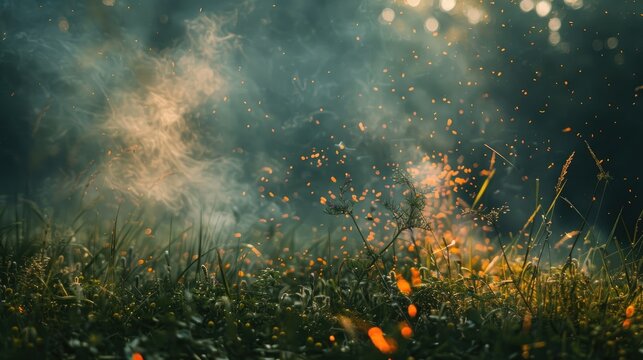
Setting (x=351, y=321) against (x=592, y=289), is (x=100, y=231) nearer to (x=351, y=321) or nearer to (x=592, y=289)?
(x=351, y=321)

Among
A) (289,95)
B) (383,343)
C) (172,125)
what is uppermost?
(289,95)

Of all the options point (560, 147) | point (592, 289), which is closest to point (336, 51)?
point (560, 147)

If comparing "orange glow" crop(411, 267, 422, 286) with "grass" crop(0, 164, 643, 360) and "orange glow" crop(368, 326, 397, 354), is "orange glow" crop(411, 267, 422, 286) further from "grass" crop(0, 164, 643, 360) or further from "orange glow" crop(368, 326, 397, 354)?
"orange glow" crop(368, 326, 397, 354)

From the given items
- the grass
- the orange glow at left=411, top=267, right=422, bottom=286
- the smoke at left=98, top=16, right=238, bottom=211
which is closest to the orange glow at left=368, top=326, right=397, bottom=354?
the grass

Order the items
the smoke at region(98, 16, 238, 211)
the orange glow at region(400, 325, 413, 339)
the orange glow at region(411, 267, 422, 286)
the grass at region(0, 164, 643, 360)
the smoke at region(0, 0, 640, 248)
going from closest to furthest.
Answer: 1. the grass at region(0, 164, 643, 360)
2. the orange glow at region(400, 325, 413, 339)
3. the orange glow at region(411, 267, 422, 286)
4. the smoke at region(98, 16, 238, 211)
5. the smoke at region(0, 0, 640, 248)

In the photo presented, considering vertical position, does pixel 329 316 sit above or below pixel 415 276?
below

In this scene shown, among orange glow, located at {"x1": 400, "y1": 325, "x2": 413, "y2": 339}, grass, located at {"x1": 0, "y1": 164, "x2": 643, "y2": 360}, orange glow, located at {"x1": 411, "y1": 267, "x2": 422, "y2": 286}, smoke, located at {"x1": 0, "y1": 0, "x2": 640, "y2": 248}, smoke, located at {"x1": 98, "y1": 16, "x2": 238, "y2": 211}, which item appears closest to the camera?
grass, located at {"x1": 0, "y1": 164, "x2": 643, "y2": 360}

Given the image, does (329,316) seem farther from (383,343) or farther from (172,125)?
(172,125)

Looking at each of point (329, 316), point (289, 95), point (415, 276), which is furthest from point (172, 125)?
point (329, 316)

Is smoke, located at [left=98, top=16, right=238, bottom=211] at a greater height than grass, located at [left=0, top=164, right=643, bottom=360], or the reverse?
smoke, located at [left=98, top=16, right=238, bottom=211]

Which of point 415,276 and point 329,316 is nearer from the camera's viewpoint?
point 329,316

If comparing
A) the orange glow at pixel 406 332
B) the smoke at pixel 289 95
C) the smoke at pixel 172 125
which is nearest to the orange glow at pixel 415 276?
the orange glow at pixel 406 332
